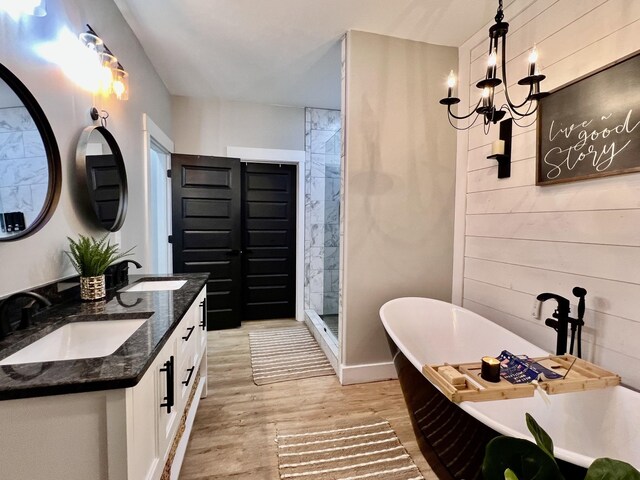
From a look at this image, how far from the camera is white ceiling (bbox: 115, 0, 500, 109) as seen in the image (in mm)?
2004

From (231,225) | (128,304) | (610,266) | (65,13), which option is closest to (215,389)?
(128,304)

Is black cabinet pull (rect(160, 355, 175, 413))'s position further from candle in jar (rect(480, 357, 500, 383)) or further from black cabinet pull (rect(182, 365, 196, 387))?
candle in jar (rect(480, 357, 500, 383))

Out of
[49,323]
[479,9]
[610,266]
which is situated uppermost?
[479,9]

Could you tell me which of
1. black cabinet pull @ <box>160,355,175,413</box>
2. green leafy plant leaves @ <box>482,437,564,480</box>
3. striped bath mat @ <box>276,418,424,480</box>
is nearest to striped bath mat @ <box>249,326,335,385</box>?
striped bath mat @ <box>276,418,424,480</box>

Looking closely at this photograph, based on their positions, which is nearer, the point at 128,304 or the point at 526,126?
the point at 128,304

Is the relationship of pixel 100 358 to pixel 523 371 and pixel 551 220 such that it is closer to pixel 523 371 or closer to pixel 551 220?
pixel 523 371

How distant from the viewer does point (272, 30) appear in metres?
2.25

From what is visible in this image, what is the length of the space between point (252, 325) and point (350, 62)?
298 centimetres

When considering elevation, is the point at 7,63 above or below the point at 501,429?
above

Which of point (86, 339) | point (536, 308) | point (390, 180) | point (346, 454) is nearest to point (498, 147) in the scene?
point (390, 180)

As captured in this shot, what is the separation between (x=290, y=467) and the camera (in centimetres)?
160

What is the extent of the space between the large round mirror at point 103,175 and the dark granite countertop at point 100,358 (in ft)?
1.68

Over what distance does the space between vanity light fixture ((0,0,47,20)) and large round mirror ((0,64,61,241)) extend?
0.24 meters

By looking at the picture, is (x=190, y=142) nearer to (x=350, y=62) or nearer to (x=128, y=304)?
(x=350, y=62)
